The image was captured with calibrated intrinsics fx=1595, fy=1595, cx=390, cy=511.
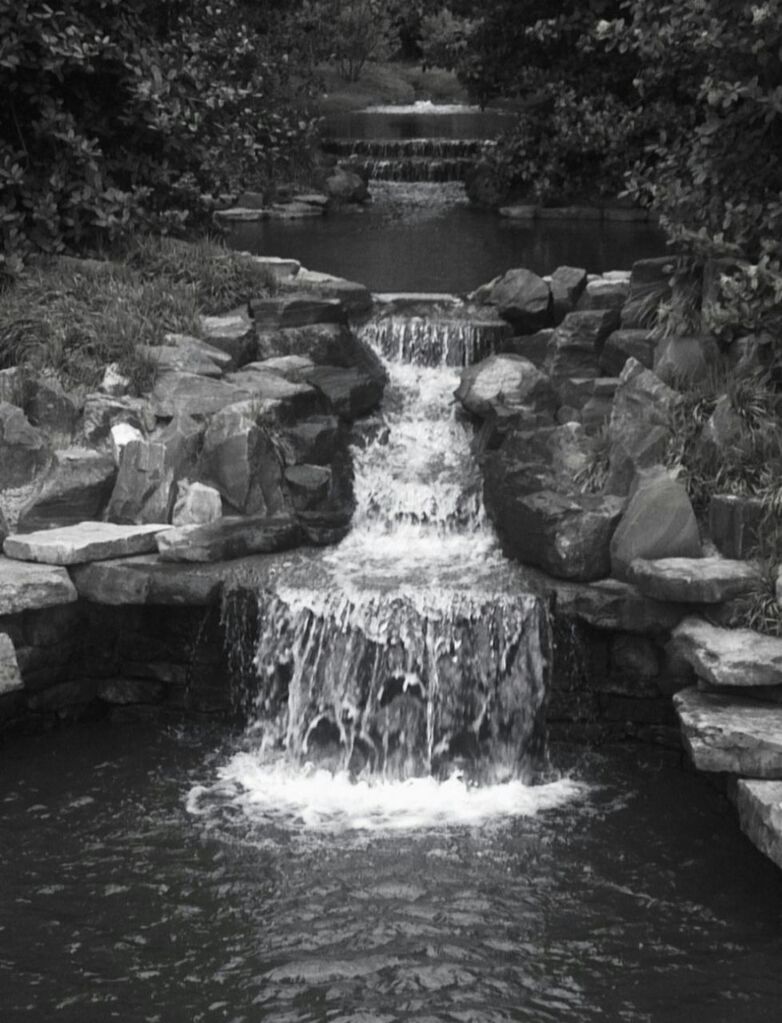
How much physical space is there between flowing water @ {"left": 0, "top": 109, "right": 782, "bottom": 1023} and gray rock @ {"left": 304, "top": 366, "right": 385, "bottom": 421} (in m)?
0.39

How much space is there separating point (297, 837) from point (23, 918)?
1.57 meters

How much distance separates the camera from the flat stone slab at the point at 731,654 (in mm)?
8938

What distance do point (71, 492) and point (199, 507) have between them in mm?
899

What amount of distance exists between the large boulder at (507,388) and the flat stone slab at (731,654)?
3.03 metres

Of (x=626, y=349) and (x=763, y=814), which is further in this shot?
(x=626, y=349)

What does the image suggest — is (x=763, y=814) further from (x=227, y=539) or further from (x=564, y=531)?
(x=227, y=539)

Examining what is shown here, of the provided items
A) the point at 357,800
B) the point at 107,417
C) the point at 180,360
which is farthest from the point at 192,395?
the point at 357,800

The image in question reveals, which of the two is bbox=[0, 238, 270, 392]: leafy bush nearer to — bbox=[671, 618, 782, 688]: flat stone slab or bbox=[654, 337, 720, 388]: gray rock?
bbox=[654, 337, 720, 388]: gray rock

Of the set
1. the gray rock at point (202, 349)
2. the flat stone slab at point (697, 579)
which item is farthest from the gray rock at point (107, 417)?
the flat stone slab at point (697, 579)

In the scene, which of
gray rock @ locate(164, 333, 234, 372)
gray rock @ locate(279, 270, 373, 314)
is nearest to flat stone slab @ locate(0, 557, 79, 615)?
gray rock @ locate(164, 333, 234, 372)

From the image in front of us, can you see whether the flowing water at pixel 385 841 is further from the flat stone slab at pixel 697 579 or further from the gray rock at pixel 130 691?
the flat stone slab at pixel 697 579

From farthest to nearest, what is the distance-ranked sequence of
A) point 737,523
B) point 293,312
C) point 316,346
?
point 293,312
point 316,346
point 737,523

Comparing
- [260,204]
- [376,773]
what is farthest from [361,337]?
[260,204]

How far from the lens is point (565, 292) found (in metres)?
13.5
